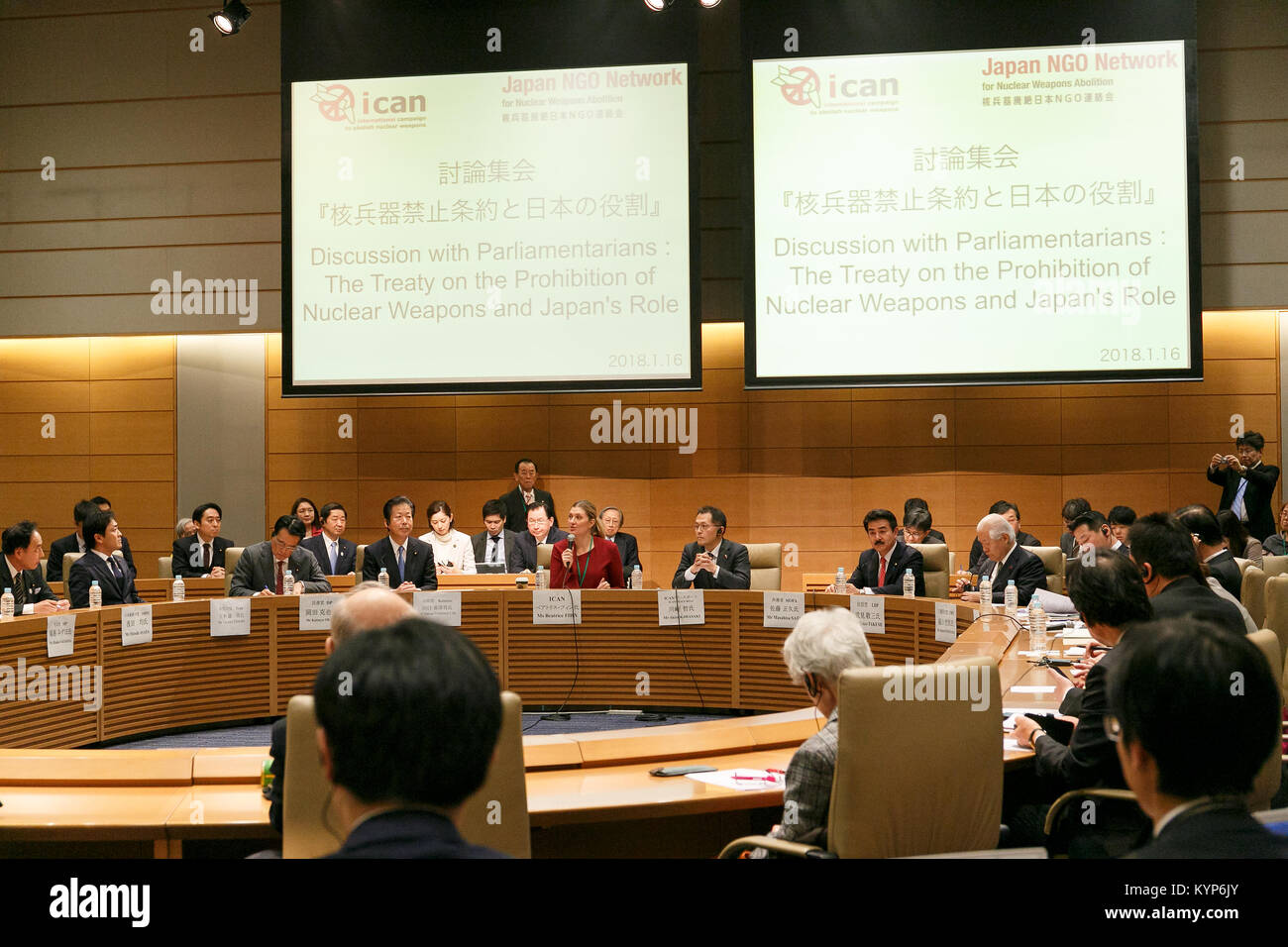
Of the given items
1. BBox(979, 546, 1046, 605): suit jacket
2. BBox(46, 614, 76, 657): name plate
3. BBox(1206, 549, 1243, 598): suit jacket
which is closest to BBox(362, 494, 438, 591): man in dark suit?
BBox(46, 614, 76, 657): name plate

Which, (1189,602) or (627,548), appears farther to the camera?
(627,548)

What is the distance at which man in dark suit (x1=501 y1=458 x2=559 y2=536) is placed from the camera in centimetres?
934

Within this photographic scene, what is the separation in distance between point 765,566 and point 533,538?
6.29 feet

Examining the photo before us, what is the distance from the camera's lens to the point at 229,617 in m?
6.32

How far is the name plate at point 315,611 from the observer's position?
646cm

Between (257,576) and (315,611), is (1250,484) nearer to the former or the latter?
(315,611)

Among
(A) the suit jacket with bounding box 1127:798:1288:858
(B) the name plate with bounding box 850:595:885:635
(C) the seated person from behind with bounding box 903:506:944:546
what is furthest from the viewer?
(C) the seated person from behind with bounding box 903:506:944:546

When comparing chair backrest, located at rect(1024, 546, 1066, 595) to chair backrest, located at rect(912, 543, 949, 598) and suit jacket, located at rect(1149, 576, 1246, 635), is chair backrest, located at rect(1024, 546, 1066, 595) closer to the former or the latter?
chair backrest, located at rect(912, 543, 949, 598)

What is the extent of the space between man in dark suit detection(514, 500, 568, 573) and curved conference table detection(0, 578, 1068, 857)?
3.00ft

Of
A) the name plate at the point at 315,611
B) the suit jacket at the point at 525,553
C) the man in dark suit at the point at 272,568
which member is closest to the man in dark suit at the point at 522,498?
the suit jacket at the point at 525,553

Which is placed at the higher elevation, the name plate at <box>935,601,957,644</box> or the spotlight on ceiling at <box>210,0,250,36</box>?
the spotlight on ceiling at <box>210,0,250,36</box>

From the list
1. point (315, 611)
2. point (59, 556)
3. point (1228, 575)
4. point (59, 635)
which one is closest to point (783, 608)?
point (1228, 575)

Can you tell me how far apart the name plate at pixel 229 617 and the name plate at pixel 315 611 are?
0.99ft
